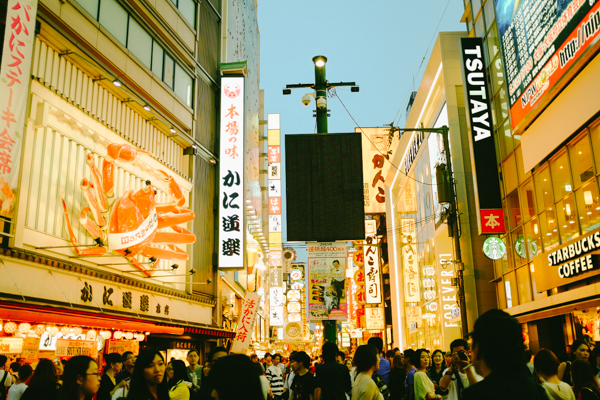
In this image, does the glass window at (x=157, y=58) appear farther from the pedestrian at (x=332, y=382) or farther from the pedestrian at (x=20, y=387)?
the pedestrian at (x=332, y=382)

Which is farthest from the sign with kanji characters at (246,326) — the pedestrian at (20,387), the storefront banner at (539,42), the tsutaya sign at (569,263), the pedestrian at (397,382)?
the storefront banner at (539,42)

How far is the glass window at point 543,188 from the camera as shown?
56.4 ft

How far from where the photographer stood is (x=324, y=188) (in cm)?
1675

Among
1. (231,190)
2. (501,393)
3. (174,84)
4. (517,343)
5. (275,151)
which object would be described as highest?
(275,151)

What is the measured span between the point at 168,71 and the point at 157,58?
3.85 feet

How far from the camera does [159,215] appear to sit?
20203mm

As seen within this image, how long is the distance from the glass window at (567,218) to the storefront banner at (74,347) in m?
14.2

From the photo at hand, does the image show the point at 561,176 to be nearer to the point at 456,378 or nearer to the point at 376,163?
the point at 456,378

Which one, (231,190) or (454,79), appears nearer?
(454,79)

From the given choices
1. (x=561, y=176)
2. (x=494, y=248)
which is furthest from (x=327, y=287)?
(x=561, y=176)

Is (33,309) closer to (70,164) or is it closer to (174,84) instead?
(70,164)

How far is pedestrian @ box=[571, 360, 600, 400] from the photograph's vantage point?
20.7 ft

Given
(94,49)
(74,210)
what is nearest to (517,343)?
(74,210)

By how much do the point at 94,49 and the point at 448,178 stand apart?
1351cm
